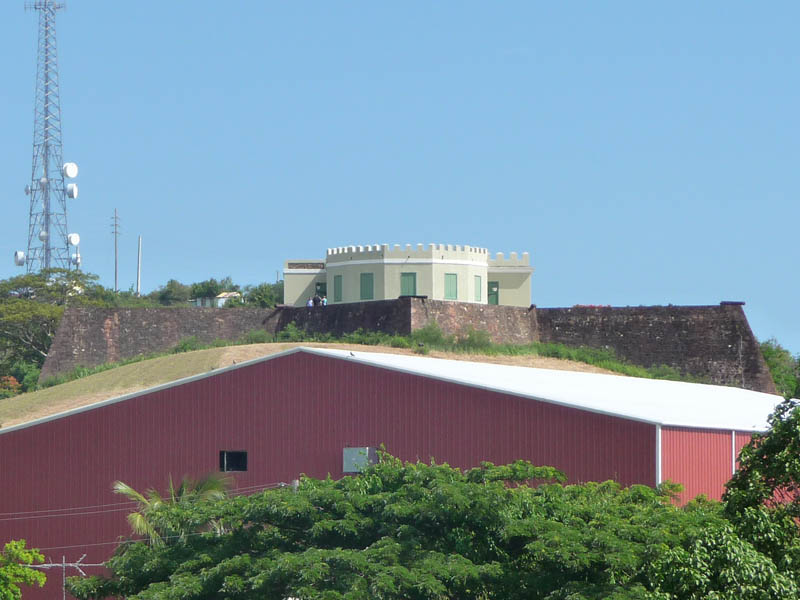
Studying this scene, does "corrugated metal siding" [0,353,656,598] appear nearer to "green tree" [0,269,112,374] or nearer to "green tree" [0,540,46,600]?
"green tree" [0,540,46,600]

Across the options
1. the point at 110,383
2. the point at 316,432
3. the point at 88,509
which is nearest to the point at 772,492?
the point at 316,432

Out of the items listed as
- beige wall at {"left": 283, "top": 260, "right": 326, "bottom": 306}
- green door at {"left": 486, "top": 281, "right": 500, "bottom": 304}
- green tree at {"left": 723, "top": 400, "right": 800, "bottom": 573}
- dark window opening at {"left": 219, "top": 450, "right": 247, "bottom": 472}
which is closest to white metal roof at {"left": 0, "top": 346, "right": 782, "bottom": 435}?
dark window opening at {"left": 219, "top": 450, "right": 247, "bottom": 472}

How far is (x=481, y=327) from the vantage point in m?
55.4

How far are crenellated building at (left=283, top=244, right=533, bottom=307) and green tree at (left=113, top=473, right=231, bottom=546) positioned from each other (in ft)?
98.2

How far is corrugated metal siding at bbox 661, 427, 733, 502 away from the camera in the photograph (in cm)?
2734

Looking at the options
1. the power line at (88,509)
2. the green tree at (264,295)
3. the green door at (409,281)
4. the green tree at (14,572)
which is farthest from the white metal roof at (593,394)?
the green tree at (264,295)

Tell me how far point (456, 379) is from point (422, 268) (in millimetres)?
31965

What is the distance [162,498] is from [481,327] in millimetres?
25302

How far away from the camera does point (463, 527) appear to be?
21.9m

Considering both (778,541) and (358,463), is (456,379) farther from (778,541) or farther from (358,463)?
(778,541)

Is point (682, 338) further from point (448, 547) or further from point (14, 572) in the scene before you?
point (448, 547)

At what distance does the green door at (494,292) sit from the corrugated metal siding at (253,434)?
34130 millimetres

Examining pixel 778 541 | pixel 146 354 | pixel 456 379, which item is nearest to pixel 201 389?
pixel 456 379

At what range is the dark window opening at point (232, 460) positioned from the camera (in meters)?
31.9
